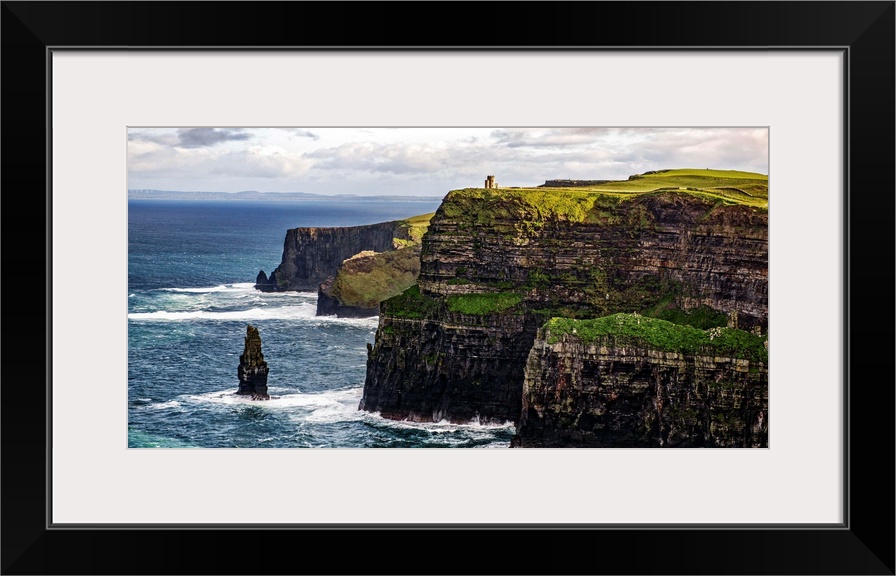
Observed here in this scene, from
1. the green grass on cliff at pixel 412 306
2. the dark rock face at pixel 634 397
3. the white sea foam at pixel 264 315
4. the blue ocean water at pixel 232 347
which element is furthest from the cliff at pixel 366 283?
the dark rock face at pixel 634 397

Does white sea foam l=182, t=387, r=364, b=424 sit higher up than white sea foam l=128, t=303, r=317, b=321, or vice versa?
white sea foam l=128, t=303, r=317, b=321

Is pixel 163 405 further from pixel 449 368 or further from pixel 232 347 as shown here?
pixel 232 347

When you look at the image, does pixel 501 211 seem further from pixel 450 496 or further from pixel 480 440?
pixel 450 496

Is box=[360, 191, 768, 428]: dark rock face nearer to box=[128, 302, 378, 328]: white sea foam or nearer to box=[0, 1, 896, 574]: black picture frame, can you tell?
box=[128, 302, 378, 328]: white sea foam

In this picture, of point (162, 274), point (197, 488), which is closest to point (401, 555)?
point (197, 488)

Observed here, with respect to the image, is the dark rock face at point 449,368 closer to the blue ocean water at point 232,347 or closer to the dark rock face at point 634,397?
the blue ocean water at point 232,347

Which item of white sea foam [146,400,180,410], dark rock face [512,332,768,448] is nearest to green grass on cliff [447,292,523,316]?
dark rock face [512,332,768,448]

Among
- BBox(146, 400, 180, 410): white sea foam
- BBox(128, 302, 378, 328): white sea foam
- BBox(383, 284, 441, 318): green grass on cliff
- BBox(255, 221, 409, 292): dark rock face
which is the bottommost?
BBox(146, 400, 180, 410): white sea foam
